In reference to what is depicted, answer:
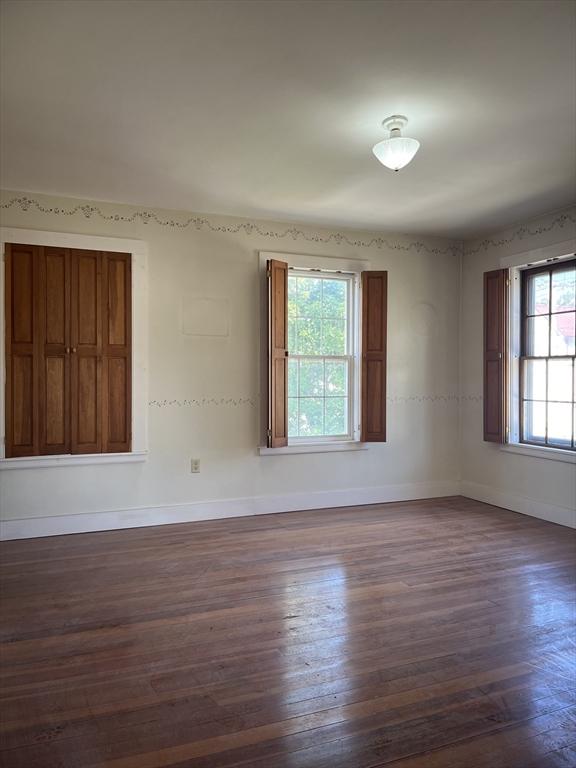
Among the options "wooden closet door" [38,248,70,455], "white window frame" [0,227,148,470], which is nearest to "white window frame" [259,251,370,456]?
"white window frame" [0,227,148,470]

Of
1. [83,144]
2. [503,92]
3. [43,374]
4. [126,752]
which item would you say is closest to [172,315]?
[43,374]

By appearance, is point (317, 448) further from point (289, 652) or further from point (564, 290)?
point (289, 652)

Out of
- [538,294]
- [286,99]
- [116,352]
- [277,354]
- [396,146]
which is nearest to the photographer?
[286,99]

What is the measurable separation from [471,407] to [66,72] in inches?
187

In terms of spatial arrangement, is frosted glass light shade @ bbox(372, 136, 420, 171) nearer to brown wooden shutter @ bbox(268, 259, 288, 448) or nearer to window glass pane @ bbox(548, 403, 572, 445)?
brown wooden shutter @ bbox(268, 259, 288, 448)

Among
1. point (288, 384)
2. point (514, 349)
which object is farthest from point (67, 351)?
point (514, 349)

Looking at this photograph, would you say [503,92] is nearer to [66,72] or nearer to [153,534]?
[66,72]

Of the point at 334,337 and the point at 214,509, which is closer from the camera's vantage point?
the point at 214,509

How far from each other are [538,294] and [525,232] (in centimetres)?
60

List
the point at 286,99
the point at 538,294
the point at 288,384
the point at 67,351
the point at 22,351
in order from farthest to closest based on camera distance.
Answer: the point at 288,384, the point at 538,294, the point at 67,351, the point at 22,351, the point at 286,99

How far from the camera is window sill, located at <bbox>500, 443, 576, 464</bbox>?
15.5 feet

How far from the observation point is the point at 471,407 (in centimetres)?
592

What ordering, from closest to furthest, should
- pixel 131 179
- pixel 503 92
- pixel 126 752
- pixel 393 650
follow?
pixel 126 752 < pixel 393 650 < pixel 503 92 < pixel 131 179

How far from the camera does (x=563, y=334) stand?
4.87 m
